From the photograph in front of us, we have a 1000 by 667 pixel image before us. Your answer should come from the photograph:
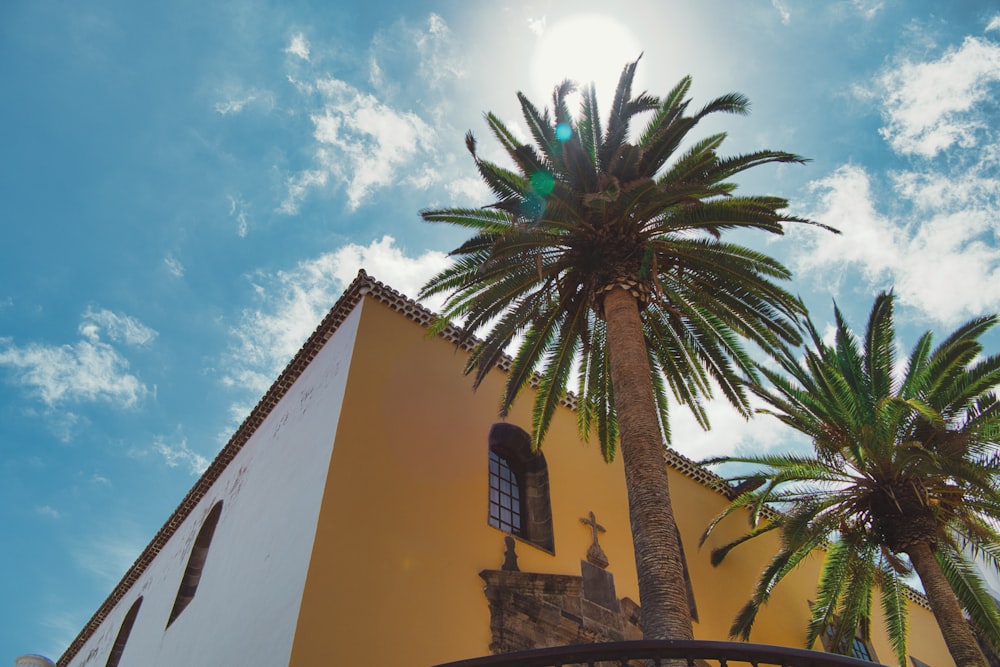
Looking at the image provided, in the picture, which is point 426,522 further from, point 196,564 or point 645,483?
point 196,564

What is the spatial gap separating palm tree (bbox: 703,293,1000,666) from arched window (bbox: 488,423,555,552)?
340 centimetres

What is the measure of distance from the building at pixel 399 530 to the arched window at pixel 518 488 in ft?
0.10

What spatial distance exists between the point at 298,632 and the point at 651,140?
7.81 meters

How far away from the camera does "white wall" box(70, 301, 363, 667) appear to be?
29.6 ft

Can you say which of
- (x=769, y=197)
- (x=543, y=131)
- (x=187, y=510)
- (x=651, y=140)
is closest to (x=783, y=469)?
(x=769, y=197)

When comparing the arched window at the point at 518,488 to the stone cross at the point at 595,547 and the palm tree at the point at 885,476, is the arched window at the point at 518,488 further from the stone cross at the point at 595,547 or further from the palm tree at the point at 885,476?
the palm tree at the point at 885,476

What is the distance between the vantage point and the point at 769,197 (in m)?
10.0

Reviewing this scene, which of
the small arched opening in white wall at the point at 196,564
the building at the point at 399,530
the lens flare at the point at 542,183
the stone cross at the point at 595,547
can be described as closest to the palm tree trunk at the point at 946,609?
the building at the point at 399,530

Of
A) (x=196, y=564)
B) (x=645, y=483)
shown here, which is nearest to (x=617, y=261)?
(x=645, y=483)

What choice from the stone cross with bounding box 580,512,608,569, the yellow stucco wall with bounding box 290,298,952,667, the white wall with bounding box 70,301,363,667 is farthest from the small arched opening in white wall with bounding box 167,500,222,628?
the stone cross with bounding box 580,512,608,569

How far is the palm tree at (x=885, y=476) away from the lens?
40.0 ft

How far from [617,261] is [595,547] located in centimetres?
487

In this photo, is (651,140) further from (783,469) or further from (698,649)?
(698,649)

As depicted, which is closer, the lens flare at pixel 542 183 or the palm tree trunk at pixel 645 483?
the palm tree trunk at pixel 645 483
